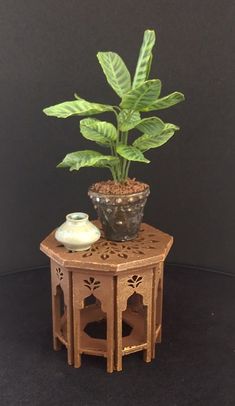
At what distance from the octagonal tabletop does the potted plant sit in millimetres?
51

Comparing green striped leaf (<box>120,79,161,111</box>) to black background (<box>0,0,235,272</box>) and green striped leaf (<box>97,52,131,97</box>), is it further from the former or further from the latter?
black background (<box>0,0,235,272</box>)

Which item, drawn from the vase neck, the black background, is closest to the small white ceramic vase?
the vase neck

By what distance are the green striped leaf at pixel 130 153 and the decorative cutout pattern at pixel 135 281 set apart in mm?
380

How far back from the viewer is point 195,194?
2279 mm

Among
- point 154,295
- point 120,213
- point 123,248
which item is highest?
point 120,213

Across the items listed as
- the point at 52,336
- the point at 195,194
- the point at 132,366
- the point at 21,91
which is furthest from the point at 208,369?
the point at 21,91

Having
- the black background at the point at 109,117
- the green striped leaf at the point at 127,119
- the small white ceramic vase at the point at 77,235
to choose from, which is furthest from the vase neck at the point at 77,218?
the black background at the point at 109,117

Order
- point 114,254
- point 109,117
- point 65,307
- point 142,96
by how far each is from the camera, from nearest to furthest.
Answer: point 142,96
point 114,254
point 65,307
point 109,117

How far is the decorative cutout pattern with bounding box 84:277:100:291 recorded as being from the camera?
145cm

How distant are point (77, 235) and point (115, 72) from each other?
550 mm

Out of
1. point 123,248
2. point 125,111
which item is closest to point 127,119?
point 125,111

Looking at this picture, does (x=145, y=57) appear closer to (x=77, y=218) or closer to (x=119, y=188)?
(x=119, y=188)

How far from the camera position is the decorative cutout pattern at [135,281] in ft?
4.79

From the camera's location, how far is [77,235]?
4.75 feet
